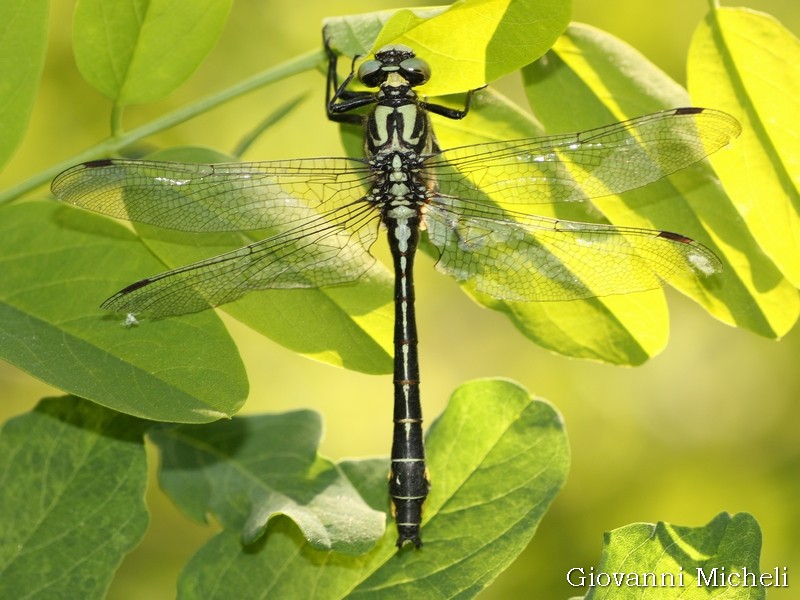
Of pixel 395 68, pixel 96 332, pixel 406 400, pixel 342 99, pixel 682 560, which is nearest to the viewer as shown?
pixel 682 560

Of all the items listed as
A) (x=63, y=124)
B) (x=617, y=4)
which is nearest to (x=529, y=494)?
(x=617, y=4)

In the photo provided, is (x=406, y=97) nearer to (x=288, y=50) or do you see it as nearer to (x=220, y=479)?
(x=220, y=479)

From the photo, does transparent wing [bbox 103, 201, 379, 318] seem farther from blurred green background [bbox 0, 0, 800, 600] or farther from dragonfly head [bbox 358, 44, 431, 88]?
blurred green background [bbox 0, 0, 800, 600]

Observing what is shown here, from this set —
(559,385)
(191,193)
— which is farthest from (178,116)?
(559,385)

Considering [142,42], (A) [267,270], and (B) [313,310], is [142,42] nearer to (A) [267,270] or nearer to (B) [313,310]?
(A) [267,270]

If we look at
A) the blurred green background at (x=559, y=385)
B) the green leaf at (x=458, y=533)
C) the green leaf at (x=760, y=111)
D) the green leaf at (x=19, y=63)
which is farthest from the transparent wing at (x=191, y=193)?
the blurred green background at (x=559, y=385)

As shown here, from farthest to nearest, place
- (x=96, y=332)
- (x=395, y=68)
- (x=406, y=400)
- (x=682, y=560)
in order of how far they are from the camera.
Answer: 1. (x=406, y=400)
2. (x=395, y=68)
3. (x=96, y=332)
4. (x=682, y=560)
